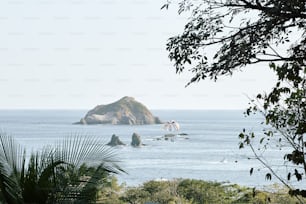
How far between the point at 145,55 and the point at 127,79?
557cm

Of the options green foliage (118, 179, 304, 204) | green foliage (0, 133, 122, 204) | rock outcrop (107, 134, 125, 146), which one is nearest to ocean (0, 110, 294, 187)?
rock outcrop (107, 134, 125, 146)

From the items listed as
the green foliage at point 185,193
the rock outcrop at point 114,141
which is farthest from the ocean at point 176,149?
the green foliage at point 185,193

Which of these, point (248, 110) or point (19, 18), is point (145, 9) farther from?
point (248, 110)

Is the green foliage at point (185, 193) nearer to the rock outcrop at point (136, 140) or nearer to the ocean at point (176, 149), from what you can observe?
the ocean at point (176, 149)

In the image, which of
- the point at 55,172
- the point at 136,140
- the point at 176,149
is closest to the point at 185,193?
the point at 55,172

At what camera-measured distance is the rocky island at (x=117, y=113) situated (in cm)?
2036

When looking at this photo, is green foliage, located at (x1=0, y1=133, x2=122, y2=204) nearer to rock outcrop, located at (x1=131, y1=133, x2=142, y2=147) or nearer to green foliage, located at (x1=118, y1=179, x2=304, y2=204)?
green foliage, located at (x1=118, y1=179, x2=304, y2=204)

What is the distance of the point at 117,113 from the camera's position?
2127 centimetres

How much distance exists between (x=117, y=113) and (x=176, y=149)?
9.92ft

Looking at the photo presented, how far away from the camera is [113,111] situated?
846 inches

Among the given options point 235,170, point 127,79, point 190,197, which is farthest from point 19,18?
point 190,197

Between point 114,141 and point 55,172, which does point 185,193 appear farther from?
point 114,141

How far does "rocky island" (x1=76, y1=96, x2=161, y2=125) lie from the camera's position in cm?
2036

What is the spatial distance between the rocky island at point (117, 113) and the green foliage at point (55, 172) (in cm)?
1720
